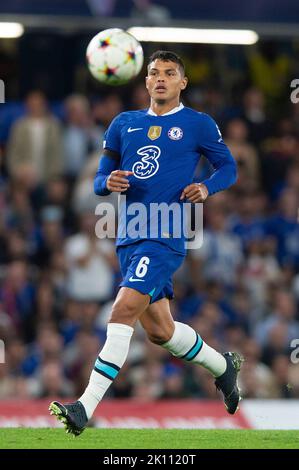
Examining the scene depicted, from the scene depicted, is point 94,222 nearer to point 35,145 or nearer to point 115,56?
point 35,145

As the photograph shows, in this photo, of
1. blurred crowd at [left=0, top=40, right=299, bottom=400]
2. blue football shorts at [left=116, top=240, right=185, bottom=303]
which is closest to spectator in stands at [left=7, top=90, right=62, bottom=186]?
blurred crowd at [left=0, top=40, right=299, bottom=400]

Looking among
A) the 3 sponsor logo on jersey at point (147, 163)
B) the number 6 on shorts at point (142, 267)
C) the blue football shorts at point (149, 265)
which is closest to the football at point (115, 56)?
the 3 sponsor logo on jersey at point (147, 163)

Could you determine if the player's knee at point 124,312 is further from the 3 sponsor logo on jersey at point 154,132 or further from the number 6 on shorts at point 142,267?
the 3 sponsor logo on jersey at point 154,132

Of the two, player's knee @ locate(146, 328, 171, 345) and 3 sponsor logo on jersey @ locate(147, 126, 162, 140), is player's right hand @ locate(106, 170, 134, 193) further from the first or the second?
player's knee @ locate(146, 328, 171, 345)

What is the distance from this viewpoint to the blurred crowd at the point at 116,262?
1257cm

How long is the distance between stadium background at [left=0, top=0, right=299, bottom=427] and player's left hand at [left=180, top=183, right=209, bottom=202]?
13.4 feet

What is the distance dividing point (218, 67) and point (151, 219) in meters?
8.37

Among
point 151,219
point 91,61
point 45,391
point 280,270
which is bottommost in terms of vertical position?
point 45,391

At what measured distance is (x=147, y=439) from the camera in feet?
26.8

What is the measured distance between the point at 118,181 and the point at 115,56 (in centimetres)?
173

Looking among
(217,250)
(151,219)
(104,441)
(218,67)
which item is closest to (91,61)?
(151,219)

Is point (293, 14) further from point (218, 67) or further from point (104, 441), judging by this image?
point (104, 441)

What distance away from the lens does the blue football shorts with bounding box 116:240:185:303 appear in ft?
26.0

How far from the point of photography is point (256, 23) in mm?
14062
